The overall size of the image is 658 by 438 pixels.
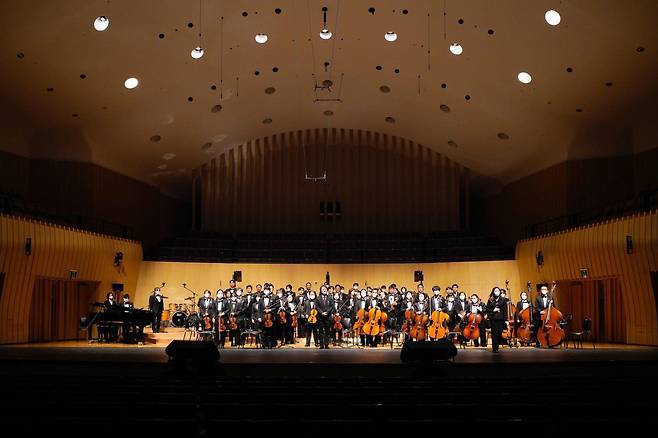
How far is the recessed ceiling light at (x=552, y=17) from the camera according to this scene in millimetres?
13234

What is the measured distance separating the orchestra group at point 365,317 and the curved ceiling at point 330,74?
515cm

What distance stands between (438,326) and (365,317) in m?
1.54

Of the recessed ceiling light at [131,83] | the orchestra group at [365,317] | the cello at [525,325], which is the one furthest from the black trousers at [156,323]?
the cello at [525,325]

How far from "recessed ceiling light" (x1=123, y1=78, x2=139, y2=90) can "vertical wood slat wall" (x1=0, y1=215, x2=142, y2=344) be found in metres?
3.62

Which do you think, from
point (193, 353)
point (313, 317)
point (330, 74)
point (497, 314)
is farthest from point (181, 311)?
point (193, 353)

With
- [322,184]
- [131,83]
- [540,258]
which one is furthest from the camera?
[322,184]

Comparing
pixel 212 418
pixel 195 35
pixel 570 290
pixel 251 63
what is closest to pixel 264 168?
pixel 251 63

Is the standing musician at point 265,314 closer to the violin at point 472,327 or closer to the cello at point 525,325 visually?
the violin at point 472,327

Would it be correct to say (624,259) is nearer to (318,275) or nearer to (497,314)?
(497,314)

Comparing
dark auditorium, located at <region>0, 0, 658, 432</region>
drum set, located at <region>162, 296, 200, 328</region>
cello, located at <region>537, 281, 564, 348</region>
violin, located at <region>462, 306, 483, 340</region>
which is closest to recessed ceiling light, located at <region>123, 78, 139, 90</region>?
dark auditorium, located at <region>0, 0, 658, 432</region>

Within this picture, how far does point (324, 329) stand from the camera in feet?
42.8

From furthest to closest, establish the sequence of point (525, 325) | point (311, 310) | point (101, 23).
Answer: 1. point (101, 23)
2. point (311, 310)
3. point (525, 325)

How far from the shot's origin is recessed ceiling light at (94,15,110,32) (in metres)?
13.5

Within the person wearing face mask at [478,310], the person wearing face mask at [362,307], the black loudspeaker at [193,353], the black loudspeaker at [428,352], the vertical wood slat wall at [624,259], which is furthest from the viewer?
the person wearing face mask at [362,307]
